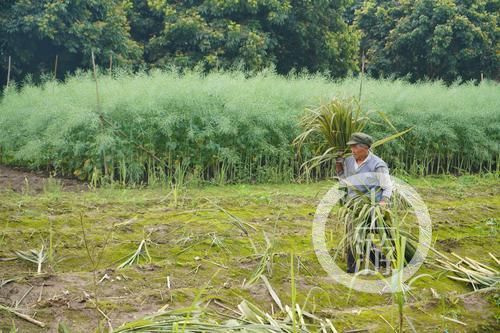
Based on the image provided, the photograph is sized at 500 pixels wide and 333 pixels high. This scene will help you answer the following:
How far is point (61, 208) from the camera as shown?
8.26 m

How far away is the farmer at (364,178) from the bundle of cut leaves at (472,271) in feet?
2.10

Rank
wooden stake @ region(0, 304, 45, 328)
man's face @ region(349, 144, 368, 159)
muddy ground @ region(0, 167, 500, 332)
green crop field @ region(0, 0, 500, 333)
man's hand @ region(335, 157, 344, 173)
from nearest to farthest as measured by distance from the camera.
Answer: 1. wooden stake @ region(0, 304, 45, 328)
2. muddy ground @ region(0, 167, 500, 332)
3. green crop field @ region(0, 0, 500, 333)
4. man's face @ region(349, 144, 368, 159)
5. man's hand @ region(335, 157, 344, 173)

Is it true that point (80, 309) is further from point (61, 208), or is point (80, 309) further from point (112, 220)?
point (61, 208)

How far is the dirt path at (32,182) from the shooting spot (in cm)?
1027

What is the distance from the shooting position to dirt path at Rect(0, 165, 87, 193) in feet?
→ 33.7

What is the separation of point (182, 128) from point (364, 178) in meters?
5.70

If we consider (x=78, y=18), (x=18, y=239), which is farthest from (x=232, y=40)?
(x=18, y=239)

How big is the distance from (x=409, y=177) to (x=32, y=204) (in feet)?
23.7

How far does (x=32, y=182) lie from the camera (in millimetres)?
10961

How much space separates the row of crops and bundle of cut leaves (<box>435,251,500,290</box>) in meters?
4.43

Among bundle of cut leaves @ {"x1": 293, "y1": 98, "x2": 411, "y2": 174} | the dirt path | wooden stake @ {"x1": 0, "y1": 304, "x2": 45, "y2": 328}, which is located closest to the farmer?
bundle of cut leaves @ {"x1": 293, "y1": 98, "x2": 411, "y2": 174}

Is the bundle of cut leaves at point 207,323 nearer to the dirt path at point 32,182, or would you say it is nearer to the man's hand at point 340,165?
the man's hand at point 340,165

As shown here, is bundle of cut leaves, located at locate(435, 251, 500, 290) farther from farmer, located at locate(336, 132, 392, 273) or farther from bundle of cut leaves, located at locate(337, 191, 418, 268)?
farmer, located at locate(336, 132, 392, 273)

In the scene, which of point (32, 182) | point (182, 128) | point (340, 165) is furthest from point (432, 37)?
point (340, 165)
